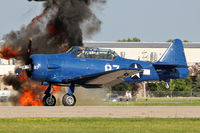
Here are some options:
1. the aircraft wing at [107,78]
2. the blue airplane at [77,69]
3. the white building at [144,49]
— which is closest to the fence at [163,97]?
the blue airplane at [77,69]

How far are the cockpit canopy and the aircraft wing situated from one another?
1539mm

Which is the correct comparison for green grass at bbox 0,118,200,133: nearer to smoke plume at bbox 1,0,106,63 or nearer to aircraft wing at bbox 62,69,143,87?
aircraft wing at bbox 62,69,143,87

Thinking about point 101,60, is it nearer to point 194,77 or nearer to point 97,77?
point 97,77

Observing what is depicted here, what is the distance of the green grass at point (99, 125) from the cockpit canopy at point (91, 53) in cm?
1048

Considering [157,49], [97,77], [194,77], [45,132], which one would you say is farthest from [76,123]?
[157,49]

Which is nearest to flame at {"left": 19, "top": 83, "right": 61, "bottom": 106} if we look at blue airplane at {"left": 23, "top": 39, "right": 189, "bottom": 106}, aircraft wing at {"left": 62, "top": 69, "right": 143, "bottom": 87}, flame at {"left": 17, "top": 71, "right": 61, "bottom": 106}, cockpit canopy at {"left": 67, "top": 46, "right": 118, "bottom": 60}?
flame at {"left": 17, "top": 71, "right": 61, "bottom": 106}

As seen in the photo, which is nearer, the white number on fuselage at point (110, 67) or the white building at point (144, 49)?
the white number on fuselage at point (110, 67)

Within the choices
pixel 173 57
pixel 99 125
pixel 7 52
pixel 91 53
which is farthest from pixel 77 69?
pixel 99 125

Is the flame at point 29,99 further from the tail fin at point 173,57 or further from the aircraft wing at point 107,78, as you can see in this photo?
the tail fin at point 173,57

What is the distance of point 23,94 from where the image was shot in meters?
31.3

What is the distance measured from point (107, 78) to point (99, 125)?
37.7ft

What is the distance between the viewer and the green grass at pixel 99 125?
14401 millimetres

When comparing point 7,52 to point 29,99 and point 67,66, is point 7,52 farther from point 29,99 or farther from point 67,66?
point 67,66

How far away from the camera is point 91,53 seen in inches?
1109
